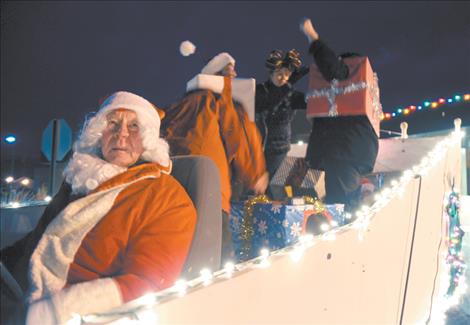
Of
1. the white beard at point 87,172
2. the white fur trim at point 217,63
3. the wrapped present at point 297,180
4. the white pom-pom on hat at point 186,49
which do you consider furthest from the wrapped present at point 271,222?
the white pom-pom on hat at point 186,49

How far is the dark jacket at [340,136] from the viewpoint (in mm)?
2967

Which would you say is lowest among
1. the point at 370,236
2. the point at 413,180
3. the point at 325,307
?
the point at 325,307

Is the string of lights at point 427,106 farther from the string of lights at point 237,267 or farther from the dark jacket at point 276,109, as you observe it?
the string of lights at point 237,267

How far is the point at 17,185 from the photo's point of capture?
1052 centimetres

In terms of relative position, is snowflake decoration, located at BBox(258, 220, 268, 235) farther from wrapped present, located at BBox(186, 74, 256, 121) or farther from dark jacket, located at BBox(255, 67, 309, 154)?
dark jacket, located at BBox(255, 67, 309, 154)

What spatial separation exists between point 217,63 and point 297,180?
40.0 inches

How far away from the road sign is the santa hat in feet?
10.00

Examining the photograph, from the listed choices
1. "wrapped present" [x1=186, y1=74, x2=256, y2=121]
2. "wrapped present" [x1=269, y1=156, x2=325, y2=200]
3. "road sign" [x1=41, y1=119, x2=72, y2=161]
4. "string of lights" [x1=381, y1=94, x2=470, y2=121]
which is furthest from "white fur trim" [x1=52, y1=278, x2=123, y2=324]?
"string of lights" [x1=381, y1=94, x2=470, y2=121]

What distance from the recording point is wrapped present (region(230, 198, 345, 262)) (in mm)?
2426

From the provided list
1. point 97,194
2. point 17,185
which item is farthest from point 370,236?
point 17,185

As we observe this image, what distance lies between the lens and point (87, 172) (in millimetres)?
1623

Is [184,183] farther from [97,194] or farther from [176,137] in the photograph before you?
[176,137]

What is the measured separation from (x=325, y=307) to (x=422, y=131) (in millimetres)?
5902

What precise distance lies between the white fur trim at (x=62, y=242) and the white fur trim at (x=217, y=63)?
5.44 feet
